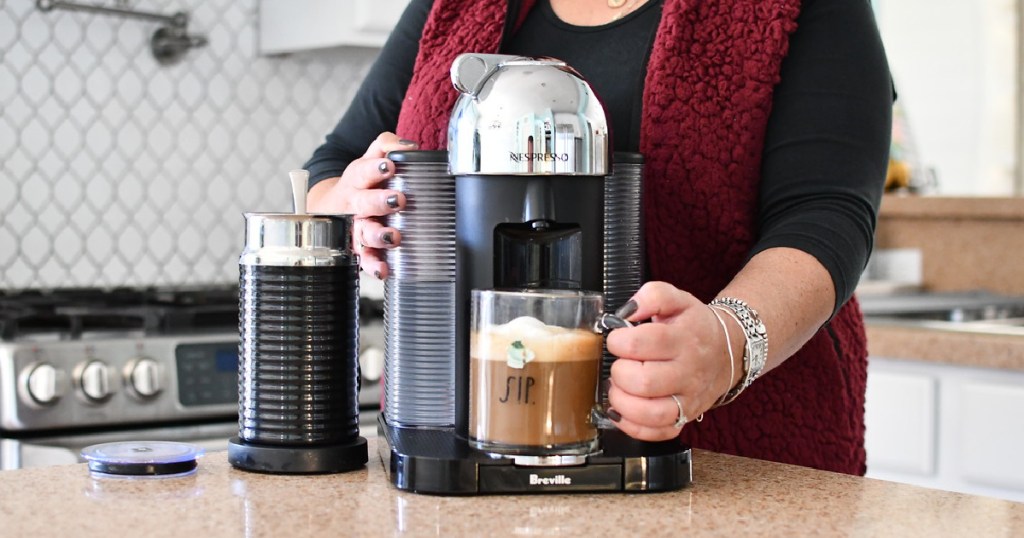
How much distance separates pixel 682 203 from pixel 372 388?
1.24 metres

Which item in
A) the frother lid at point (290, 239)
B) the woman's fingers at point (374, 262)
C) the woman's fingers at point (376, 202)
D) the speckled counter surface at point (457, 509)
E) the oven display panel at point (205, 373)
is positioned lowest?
the oven display panel at point (205, 373)

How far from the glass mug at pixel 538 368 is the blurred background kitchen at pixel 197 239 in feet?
4.27

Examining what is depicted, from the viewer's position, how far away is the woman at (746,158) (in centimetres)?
107

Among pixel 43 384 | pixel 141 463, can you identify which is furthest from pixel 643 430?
pixel 43 384

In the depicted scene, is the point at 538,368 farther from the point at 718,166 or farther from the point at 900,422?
the point at 900,422

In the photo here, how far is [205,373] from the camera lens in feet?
7.15

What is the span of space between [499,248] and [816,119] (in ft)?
1.20

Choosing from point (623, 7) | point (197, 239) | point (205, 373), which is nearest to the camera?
point (623, 7)

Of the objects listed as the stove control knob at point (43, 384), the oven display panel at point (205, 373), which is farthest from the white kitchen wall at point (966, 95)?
the stove control knob at point (43, 384)

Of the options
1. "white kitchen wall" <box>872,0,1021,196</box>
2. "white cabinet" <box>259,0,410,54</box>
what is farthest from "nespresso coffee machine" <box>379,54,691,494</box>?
"white kitchen wall" <box>872,0,1021,196</box>

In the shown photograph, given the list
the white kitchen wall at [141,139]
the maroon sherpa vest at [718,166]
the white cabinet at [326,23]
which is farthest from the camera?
the white cabinet at [326,23]

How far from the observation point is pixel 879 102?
3.88 ft

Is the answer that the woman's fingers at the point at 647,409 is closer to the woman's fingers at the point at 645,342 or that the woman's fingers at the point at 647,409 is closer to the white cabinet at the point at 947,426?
the woman's fingers at the point at 645,342

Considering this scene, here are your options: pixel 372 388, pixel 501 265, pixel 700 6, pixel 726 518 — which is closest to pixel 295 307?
pixel 501 265
